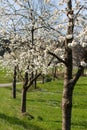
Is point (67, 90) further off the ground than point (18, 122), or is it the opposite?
point (67, 90)

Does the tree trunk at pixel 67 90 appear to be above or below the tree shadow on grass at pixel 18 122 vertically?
above

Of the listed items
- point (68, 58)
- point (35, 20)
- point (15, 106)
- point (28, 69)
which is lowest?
point (15, 106)

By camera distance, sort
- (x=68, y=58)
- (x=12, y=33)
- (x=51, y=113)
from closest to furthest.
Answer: (x=68, y=58)
(x=12, y=33)
(x=51, y=113)

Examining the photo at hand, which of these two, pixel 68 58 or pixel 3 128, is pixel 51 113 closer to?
pixel 3 128

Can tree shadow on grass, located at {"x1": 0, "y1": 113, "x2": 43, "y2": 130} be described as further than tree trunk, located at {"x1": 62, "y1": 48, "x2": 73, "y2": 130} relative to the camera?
Yes

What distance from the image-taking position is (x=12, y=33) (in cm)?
1483

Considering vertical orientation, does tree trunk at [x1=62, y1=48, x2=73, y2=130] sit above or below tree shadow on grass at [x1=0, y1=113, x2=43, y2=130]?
above

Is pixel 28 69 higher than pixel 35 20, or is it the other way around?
pixel 35 20

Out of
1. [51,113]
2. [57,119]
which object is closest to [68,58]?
[57,119]

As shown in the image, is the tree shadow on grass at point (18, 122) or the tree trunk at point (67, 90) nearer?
the tree trunk at point (67, 90)

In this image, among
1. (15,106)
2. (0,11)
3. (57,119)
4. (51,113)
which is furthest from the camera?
(15,106)

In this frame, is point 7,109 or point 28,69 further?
point 7,109

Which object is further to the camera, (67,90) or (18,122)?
(18,122)

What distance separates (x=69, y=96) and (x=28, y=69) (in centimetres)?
709
